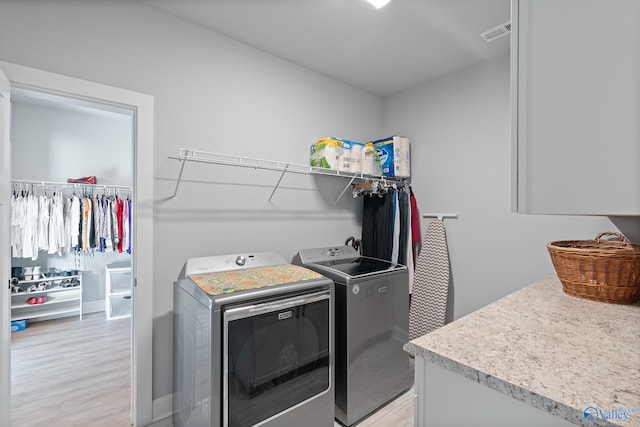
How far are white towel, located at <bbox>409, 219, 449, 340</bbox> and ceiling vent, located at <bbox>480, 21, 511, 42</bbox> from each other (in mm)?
1416

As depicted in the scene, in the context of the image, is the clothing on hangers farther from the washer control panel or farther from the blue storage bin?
the washer control panel

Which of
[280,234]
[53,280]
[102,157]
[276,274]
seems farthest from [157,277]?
[102,157]

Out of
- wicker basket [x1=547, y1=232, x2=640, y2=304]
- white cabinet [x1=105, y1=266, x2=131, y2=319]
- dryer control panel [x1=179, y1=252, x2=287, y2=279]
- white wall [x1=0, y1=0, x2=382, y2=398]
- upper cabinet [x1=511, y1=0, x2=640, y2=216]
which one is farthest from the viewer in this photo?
white cabinet [x1=105, y1=266, x2=131, y2=319]

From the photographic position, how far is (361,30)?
6.48ft

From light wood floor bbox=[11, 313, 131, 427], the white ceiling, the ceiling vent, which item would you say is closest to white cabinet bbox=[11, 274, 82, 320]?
light wood floor bbox=[11, 313, 131, 427]

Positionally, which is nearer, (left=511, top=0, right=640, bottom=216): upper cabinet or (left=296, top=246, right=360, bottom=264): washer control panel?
(left=511, top=0, right=640, bottom=216): upper cabinet

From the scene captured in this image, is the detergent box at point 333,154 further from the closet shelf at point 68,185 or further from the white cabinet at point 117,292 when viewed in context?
the white cabinet at point 117,292

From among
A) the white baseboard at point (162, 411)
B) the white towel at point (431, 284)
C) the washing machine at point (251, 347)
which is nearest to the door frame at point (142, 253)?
the white baseboard at point (162, 411)

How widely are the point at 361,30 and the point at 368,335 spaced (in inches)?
80.5

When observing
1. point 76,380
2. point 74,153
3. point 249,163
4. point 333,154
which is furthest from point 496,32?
point 74,153

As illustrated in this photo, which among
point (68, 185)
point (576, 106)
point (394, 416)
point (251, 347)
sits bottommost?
point (394, 416)

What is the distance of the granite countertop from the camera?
0.56 meters

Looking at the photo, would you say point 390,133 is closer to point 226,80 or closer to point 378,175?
point 378,175

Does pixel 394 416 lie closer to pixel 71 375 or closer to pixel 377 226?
pixel 377 226
